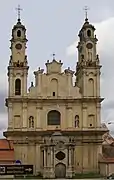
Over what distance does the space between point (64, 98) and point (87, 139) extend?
663 centimetres

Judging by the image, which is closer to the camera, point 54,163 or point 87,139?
point 54,163

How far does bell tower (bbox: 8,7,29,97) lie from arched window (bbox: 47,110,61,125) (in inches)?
185

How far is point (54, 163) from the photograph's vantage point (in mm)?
57719

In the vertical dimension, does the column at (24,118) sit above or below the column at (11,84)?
below

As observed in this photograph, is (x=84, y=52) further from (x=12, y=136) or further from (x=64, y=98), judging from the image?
(x=12, y=136)

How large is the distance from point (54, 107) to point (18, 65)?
7.90 m

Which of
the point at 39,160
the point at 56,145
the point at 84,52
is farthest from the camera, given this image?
the point at 84,52

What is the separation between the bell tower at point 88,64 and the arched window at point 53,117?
4647 millimetres

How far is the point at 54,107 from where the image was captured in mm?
63438

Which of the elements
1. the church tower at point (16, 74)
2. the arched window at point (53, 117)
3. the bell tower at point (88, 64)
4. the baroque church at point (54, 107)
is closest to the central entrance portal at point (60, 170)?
the baroque church at point (54, 107)

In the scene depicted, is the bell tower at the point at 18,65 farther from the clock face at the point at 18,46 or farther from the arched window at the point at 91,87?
the arched window at the point at 91,87

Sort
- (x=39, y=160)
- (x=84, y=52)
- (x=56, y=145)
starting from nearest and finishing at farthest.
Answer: (x=56, y=145)
(x=39, y=160)
(x=84, y=52)

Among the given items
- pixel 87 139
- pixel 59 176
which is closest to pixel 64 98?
pixel 87 139

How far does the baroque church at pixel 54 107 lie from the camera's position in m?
61.7
